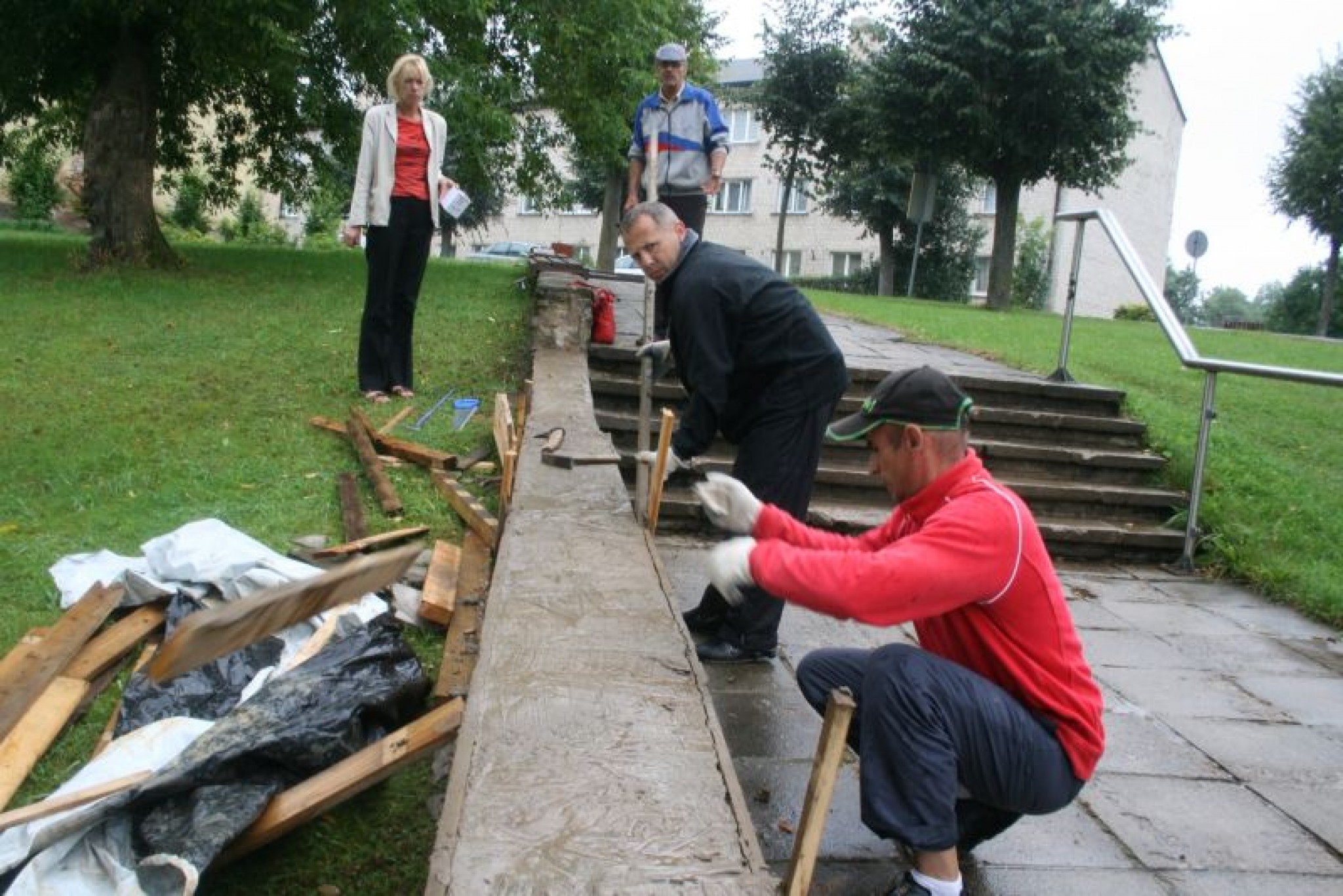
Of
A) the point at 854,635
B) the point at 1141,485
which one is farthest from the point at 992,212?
the point at 854,635

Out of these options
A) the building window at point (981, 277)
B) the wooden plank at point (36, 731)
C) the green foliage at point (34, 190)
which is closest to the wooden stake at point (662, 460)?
the wooden plank at point (36, 731)

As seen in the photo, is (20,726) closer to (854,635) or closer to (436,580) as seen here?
(436,580)

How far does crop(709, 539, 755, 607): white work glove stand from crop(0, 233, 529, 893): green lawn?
113cm

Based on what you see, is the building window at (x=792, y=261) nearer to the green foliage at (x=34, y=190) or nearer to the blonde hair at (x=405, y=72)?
the green foliage at (x=34, y=190)

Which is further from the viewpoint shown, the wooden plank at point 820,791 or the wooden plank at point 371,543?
the wooden plank at point 371,543

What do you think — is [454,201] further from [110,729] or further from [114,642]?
[110,729]

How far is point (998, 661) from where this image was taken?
2414 millimetres

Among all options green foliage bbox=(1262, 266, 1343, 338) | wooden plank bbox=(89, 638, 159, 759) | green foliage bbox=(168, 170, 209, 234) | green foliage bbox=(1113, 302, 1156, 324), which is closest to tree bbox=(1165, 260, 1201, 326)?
green foliage bbox=(1262, 266, 1343, 338)

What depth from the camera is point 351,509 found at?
5.27 m

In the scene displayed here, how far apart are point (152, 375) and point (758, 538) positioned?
6112 millimetres

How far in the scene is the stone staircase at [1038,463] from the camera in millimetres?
6379

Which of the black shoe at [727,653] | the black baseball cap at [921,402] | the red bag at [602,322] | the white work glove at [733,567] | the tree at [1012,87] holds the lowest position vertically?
the black shoe at [727,653]

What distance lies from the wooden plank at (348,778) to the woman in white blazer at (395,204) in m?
4.24

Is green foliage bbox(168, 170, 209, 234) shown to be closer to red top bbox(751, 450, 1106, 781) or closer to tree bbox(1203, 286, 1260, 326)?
red top bbox(751, 450, 1106, 781)
